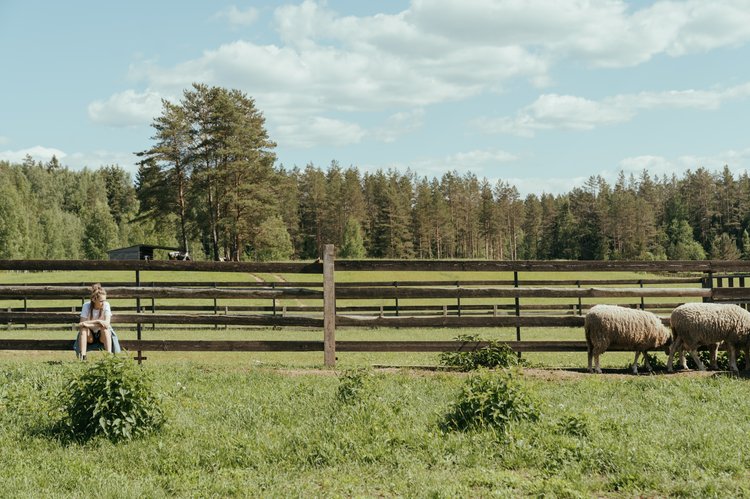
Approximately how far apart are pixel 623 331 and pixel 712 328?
4.16 ft

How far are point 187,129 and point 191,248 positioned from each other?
25802 mm

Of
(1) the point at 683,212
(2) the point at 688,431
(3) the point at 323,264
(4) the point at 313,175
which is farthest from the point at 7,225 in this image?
(1) the point at 683,212

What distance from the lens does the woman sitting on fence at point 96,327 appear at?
10.6 m

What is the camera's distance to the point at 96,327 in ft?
35.0

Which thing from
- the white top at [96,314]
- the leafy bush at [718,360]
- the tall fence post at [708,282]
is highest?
the tall fence post at [708,282]

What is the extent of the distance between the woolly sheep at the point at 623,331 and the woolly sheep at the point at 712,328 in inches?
12.1

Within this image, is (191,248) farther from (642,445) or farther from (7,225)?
(642,445)

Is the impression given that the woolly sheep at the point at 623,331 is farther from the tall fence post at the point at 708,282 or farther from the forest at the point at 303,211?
the forest at the point at 303,211

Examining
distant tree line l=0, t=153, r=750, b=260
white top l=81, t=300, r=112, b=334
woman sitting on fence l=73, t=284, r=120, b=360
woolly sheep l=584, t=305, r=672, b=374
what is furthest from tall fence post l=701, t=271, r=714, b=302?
distant tree line l=0, t=153, r=750, b=260

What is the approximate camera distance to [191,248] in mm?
88188

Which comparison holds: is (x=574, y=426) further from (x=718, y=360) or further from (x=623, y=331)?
(x=718, y=360)

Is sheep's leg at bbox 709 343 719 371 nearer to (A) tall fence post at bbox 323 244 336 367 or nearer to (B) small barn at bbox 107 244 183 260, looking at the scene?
(A) tall fence post at bbox 323 244 336 367

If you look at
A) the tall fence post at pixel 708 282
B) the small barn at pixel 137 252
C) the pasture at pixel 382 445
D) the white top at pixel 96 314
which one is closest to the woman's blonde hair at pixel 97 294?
the white top at pixel 96 314

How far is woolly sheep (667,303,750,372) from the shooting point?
33.3 ft
